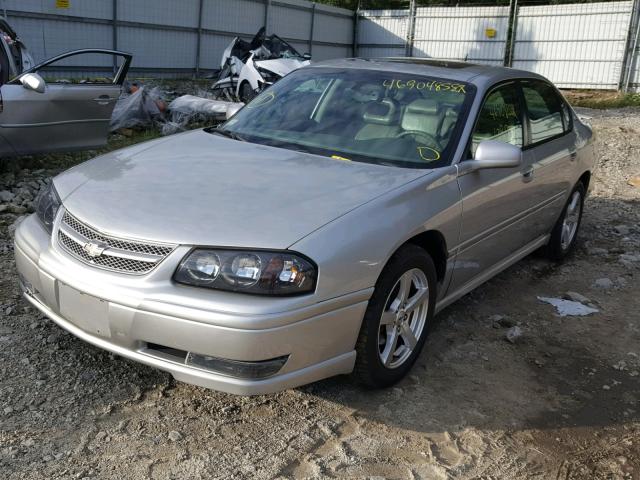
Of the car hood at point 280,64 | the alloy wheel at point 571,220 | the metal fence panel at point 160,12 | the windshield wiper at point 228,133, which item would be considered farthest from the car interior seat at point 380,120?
the metal fence panel at point 160,12

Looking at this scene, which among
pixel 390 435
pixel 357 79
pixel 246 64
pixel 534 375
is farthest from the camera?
pixel 246 64

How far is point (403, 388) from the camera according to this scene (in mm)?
3359

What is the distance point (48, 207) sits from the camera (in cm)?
324

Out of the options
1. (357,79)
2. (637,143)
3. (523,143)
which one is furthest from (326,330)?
(637,143)

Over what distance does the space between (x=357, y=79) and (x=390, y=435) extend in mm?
2273

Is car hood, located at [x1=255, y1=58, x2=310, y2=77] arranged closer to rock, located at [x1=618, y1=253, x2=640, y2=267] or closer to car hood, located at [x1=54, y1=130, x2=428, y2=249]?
rock, located at [x1=618, y1=253, x2=640, y2=267]

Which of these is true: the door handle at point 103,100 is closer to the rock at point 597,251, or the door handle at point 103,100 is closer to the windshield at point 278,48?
the rock at point 597,251

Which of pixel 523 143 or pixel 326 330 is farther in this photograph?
pixel 523 143

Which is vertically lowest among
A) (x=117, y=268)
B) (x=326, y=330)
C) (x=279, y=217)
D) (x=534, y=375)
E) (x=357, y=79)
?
→ (x=534, y=375)

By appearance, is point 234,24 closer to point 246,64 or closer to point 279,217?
point 246,64

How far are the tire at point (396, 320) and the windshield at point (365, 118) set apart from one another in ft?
1.99

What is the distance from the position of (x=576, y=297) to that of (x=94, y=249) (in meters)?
3.61

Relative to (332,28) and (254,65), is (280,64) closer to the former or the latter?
(254,65)

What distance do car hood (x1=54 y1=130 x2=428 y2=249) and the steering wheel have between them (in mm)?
354
